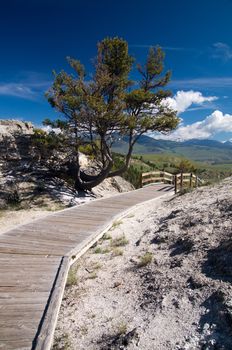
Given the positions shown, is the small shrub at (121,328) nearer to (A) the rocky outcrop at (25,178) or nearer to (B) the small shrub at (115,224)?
(B) the small shrub at (115,224)

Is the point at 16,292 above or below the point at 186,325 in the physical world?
above

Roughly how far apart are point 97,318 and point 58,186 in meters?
15.3

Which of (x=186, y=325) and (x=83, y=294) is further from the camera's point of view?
(x=83, y=294)

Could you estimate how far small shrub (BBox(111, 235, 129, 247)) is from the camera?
1080 cm

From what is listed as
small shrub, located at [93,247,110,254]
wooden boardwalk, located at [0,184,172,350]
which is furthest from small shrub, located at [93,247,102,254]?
wooden boardwalk, located at [0,184,172,350]

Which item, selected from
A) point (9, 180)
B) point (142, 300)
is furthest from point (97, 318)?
point (9, 180)

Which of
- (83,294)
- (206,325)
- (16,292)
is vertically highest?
(16,292)

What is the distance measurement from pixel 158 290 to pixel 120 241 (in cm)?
422

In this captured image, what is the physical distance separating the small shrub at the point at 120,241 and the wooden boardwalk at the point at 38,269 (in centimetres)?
67

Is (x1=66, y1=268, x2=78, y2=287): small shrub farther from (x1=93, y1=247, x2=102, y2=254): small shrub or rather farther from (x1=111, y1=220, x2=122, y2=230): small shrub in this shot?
(x1=111, y1=220, x2=122, y2=230): small shrub

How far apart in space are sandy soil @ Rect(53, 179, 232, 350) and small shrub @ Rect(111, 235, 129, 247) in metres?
0.04

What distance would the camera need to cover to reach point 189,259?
787 cm

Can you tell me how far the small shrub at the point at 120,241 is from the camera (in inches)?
425

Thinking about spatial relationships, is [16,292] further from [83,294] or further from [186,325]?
[186,325]
